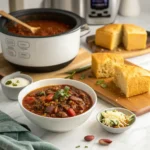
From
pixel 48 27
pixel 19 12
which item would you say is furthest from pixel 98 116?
pixel 19 12

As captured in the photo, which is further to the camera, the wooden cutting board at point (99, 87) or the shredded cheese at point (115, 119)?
the wooden cutting board at point (99, 87)

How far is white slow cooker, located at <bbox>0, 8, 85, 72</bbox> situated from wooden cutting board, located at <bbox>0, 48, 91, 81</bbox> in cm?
2

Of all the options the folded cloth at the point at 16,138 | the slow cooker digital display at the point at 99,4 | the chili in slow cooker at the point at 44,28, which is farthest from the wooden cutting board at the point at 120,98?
the slow cooker digital display at the point at 99,4

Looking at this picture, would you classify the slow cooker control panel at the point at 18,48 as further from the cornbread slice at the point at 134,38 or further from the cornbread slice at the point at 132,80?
the cornbread slice at the point at 134,38

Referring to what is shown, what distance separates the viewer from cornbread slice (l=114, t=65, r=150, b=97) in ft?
4.74

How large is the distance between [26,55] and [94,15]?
0.68 meters

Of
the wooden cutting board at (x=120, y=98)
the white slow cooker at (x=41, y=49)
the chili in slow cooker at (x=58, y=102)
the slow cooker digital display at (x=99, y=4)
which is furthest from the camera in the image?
the slow cooker digital display at (x=99, y=4)

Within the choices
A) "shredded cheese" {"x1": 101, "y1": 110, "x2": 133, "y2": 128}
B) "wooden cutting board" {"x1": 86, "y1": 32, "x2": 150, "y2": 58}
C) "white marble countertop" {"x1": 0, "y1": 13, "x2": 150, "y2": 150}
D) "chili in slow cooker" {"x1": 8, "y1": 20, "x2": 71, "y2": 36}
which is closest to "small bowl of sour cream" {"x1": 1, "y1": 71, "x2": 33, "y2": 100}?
"white marble countertop" {"x1": 0, "y1": 13, "x2": 150, "y2": 150}

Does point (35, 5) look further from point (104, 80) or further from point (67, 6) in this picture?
point (104, 80)

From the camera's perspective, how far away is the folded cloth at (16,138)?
1.14 m

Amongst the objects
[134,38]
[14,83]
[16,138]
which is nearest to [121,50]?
[134,38]

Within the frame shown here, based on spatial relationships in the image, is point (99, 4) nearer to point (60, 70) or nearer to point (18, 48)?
point (60, 70)

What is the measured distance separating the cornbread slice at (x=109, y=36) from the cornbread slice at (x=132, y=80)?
368mm

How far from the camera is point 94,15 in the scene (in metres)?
2.15
